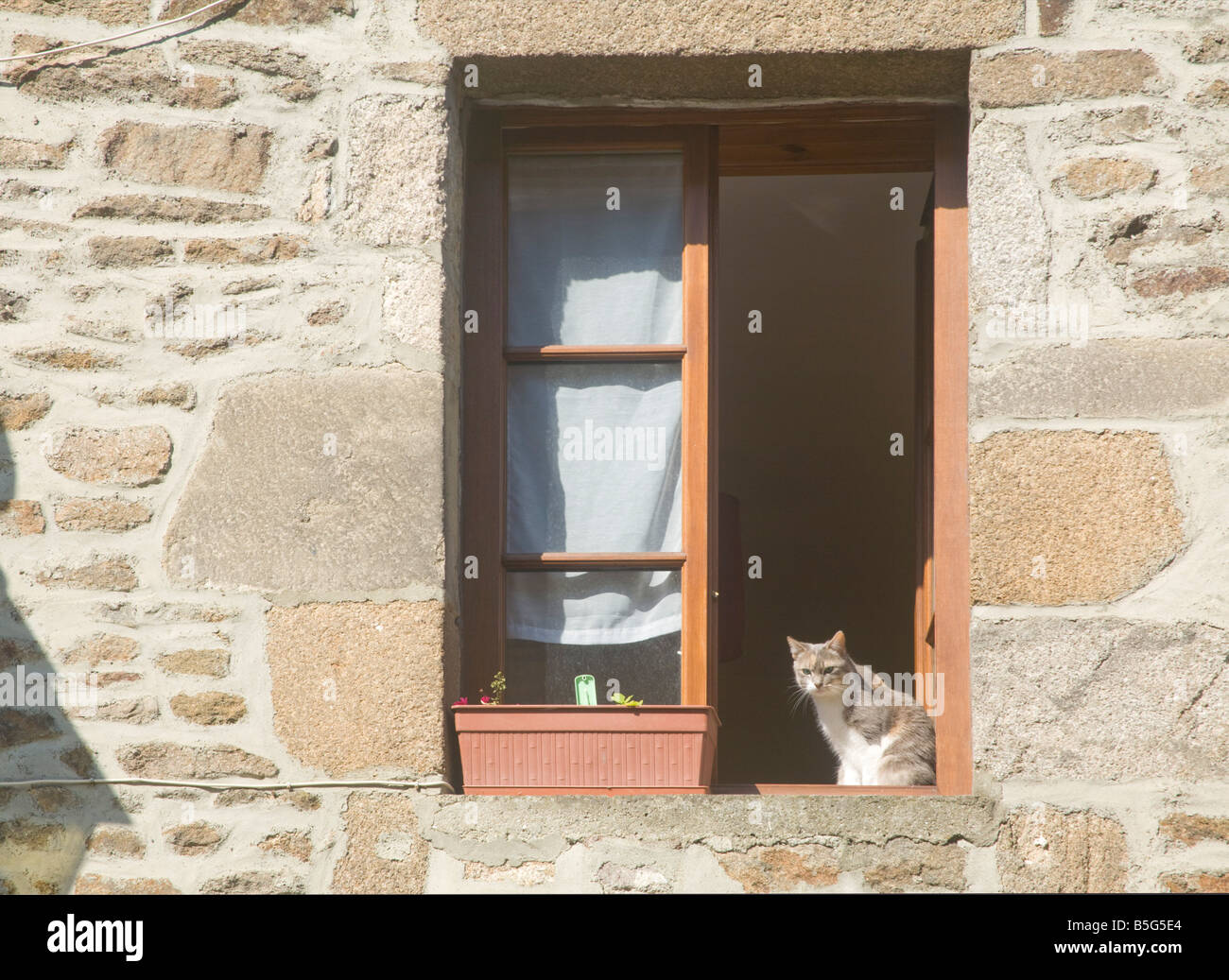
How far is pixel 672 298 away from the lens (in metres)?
3.13

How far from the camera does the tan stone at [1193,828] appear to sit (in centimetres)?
261

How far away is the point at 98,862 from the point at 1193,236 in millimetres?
2468

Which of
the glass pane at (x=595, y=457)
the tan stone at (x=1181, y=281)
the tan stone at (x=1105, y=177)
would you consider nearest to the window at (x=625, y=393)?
the glass pane at (x=595, y=457)

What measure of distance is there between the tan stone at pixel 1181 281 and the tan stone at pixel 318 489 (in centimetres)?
142

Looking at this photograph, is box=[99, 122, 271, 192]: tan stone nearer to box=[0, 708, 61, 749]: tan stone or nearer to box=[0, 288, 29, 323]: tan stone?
box=[0, 288, 29, 323]: tan stone

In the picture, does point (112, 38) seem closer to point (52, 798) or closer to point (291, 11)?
point (291, 11)

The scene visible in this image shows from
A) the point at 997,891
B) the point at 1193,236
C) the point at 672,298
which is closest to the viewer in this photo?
the point at 997,891

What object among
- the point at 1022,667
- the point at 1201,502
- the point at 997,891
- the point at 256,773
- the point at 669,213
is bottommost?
the point at 997,891


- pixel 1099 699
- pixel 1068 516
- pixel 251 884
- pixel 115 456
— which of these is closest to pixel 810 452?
pixel 1068 516

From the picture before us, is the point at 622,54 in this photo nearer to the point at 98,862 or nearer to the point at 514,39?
the point at 514,39

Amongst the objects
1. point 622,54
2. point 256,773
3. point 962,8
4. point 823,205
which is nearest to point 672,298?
point 622,54

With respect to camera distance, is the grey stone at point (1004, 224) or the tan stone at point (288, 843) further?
the grey stone at point (1004, 224)

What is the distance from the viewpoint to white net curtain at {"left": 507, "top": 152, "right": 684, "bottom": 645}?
303 cm

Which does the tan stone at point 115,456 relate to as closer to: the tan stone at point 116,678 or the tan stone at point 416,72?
the tan stone at point 116,678
